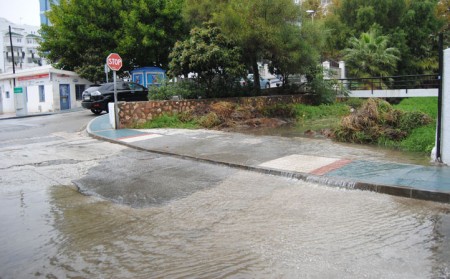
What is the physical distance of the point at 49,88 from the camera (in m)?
30.6

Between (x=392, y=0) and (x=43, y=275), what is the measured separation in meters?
36.4

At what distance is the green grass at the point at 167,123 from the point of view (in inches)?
651

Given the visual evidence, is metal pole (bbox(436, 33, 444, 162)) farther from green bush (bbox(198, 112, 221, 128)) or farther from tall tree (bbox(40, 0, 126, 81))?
tall tree (bbox(40, 0, 126, 81))

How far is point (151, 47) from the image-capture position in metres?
30.0

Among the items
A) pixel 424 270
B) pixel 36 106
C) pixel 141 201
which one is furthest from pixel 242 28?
pixel 36 106

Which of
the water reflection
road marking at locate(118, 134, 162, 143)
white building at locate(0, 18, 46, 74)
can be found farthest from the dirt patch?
white building at locate(0, 18, 46, 74)

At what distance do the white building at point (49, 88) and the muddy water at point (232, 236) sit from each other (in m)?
25.1

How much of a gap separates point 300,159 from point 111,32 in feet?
82.5

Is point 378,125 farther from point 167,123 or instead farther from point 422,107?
point 167,123

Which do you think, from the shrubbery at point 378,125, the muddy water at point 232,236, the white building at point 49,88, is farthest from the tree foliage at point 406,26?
the muddy water at point 232,236

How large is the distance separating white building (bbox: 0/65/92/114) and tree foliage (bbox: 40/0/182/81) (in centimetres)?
131

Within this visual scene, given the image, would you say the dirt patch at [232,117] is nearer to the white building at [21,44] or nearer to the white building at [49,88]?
the white building at [49,88]

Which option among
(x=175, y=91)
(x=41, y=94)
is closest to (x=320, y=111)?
(x=175, y=91)

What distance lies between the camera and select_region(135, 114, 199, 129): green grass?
1654 centimetres
